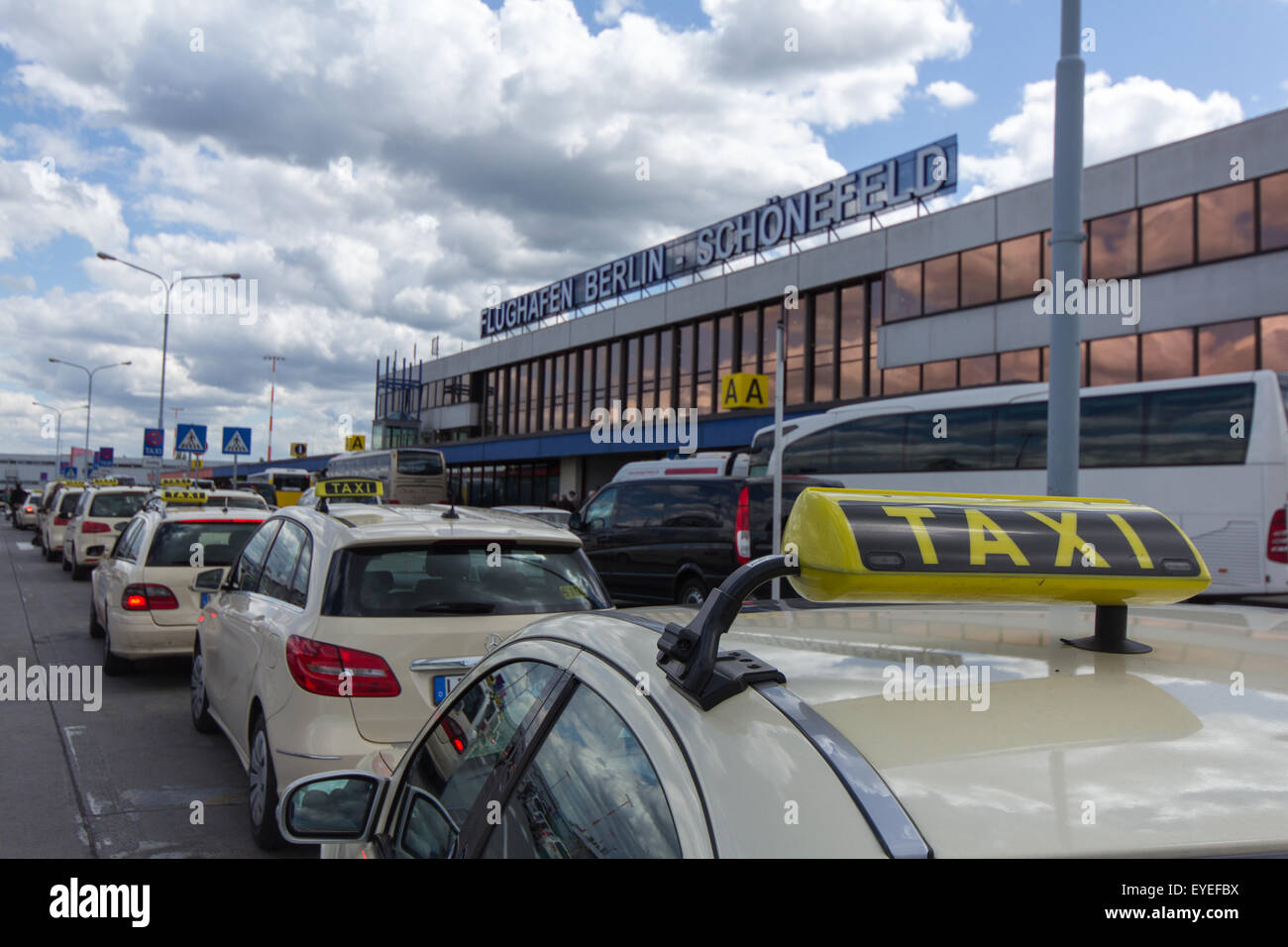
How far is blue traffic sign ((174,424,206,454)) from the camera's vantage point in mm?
26609

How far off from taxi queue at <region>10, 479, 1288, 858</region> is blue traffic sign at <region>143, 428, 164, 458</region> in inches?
1412

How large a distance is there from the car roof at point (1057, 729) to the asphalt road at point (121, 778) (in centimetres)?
283

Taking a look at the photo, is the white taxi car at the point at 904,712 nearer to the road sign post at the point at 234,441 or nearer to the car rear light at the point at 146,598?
the car rear light at the point at 146,598

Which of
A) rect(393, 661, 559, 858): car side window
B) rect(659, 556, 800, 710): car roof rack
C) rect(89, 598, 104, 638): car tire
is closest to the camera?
rect(659, 556, 800, 710): car roof rack

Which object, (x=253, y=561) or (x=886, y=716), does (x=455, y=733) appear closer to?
(x=886, y=716)

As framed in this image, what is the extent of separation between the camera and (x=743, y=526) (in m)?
12.2

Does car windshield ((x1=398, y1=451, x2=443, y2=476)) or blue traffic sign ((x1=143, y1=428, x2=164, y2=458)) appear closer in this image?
blue traffic sign ((x1=143, y1=428, x2=164, y2=458))

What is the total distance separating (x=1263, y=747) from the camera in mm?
1268

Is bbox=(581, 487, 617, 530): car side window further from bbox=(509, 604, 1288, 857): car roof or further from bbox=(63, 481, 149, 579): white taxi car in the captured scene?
bbox=(509, 604, 1288, 857): car roof

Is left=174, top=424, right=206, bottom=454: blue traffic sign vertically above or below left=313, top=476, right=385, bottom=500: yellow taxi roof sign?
above

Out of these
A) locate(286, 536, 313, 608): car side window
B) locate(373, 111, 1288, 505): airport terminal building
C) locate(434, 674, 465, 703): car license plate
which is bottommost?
locate(434, 674, 465, 703): car license plate

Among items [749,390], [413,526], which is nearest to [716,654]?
[413,526]

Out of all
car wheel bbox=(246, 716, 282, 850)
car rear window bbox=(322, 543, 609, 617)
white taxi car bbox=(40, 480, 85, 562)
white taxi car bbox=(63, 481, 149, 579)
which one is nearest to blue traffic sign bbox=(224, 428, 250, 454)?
white taxi car bbox=(40, 480, 85, 562)
